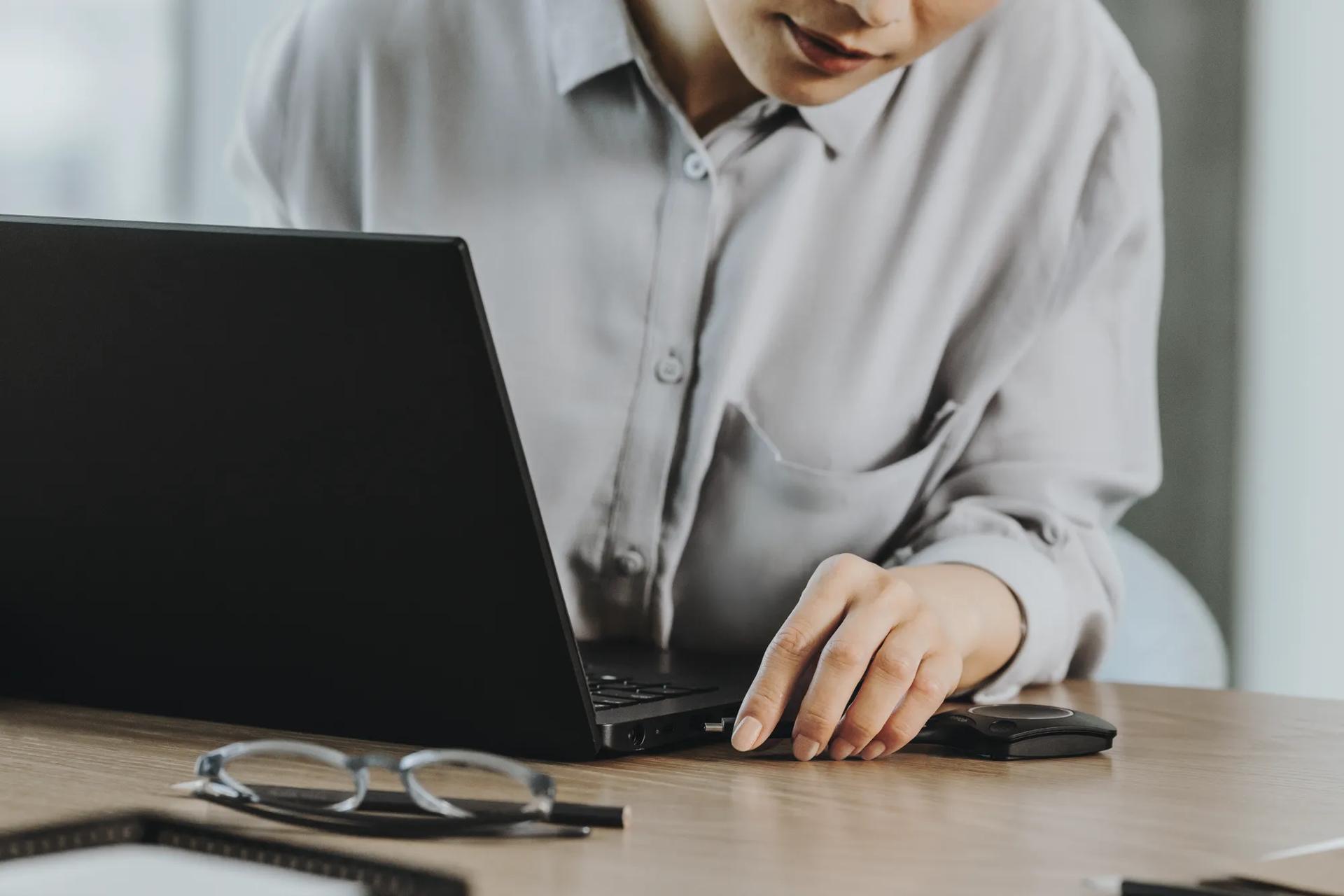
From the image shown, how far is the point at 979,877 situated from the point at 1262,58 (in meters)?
2.25

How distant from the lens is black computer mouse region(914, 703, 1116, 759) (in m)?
0.77

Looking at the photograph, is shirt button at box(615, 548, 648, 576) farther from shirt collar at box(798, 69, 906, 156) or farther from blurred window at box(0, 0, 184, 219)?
blurred window at box(0, 0, 184, 219)

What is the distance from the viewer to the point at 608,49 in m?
1.15

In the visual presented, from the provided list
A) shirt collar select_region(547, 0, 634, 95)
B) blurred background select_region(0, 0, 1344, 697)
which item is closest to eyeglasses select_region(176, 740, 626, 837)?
shirt collar select_region(547, 0, 634, 95)

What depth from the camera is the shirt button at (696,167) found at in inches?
45.1

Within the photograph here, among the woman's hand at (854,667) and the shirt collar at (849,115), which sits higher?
the shirt collar at (849,115)

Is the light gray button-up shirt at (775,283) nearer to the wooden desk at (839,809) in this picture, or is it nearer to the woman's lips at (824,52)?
the woman's lips at (824,52)

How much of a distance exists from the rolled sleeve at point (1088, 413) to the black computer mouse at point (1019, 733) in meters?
0.28

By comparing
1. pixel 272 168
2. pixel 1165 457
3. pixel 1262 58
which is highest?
pixel 1262 58

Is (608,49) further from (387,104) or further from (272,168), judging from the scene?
(272,168)

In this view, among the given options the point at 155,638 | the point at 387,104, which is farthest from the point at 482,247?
the point at 155,638

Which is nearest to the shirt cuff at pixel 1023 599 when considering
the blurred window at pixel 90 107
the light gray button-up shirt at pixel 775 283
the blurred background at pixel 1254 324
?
the light gray button-up shirt at pixel 775 283

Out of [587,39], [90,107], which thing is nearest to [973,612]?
[587,39]

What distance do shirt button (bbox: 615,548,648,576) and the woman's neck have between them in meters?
0.33
